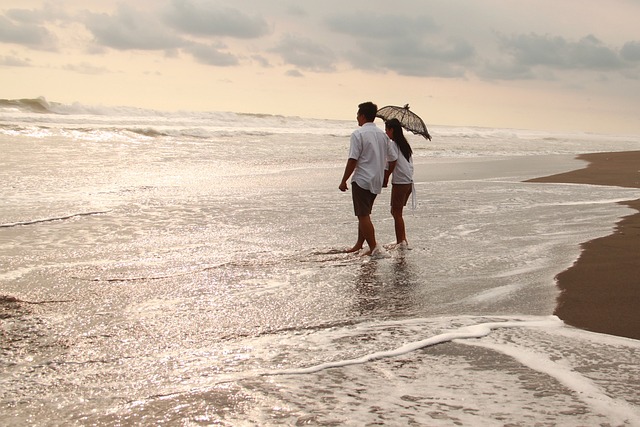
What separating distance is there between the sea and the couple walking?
0.37 meters

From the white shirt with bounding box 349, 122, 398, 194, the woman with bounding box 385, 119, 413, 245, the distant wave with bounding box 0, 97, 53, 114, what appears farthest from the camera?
the distant wave with bounding box 0, 97, 53, 114

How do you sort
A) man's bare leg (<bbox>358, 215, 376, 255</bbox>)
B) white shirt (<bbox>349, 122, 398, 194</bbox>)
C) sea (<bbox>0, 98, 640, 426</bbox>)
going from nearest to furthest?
1. sea (<bbox>0, 98, 640, 426</bbox>)
2. man's bare leg (<bbox>358, 215, 376, 255</bbox>)
3. white shirt (<bbox>349, 122, 398, 194</bbox>)

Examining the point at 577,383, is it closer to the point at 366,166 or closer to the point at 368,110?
the point at 366,166

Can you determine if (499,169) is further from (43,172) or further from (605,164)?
(43,172)

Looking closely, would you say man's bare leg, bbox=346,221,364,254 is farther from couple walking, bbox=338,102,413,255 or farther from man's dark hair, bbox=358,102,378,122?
man's dark hair, bbox=358,102,378,122

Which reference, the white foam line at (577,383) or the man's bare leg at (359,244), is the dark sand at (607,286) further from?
the man's bare leg at (359,244)

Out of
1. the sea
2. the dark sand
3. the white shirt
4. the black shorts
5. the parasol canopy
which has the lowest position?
the sea

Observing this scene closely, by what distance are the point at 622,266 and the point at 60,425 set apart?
5667mm

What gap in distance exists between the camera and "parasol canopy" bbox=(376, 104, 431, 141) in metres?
9.60

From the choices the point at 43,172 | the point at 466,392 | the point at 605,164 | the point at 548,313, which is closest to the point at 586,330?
the point at 548,313

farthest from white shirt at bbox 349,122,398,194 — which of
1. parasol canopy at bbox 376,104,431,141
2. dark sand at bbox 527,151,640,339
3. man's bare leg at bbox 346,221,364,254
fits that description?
dark sand at bbox 527,151,640,339

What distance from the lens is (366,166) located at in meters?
8.50

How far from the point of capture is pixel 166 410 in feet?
12.0

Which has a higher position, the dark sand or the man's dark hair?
the man's dark hair
